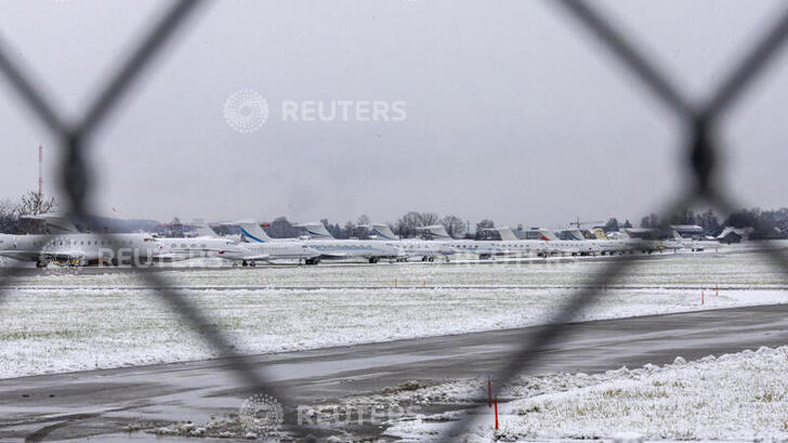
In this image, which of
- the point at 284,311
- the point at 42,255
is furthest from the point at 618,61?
the point at 284,311

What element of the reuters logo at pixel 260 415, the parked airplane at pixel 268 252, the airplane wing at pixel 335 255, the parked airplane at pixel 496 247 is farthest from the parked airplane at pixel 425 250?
the reuters logo at pixel 260 415

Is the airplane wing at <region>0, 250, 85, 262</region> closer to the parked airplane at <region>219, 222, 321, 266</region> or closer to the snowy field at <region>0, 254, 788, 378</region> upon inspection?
the snowy field at <region>0, 254, 788, 378</region>

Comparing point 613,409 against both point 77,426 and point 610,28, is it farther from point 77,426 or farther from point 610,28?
point 610,28

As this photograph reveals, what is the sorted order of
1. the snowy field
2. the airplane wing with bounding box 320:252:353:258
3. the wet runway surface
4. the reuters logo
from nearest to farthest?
the reuters logo
the wet runway surface
the snowy field
the airplane wing with bounding box 320:252:353:258

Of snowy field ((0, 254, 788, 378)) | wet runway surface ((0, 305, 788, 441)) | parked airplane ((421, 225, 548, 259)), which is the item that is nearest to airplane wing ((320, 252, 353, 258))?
parked airplane ((421, 225, 548, 259))

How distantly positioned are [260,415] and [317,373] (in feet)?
16.1

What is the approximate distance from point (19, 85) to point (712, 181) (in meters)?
1.55

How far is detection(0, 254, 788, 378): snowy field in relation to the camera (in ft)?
66.8

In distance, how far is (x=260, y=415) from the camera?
12.1m

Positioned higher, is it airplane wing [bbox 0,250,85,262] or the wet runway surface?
airplane wing [bbox 0,250,85,262]

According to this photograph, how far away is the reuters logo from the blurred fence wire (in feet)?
27.7

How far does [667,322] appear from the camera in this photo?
27828 millimetres

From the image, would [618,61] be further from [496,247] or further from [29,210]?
[496,247]

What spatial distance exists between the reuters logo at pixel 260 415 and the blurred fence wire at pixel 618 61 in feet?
27.7
